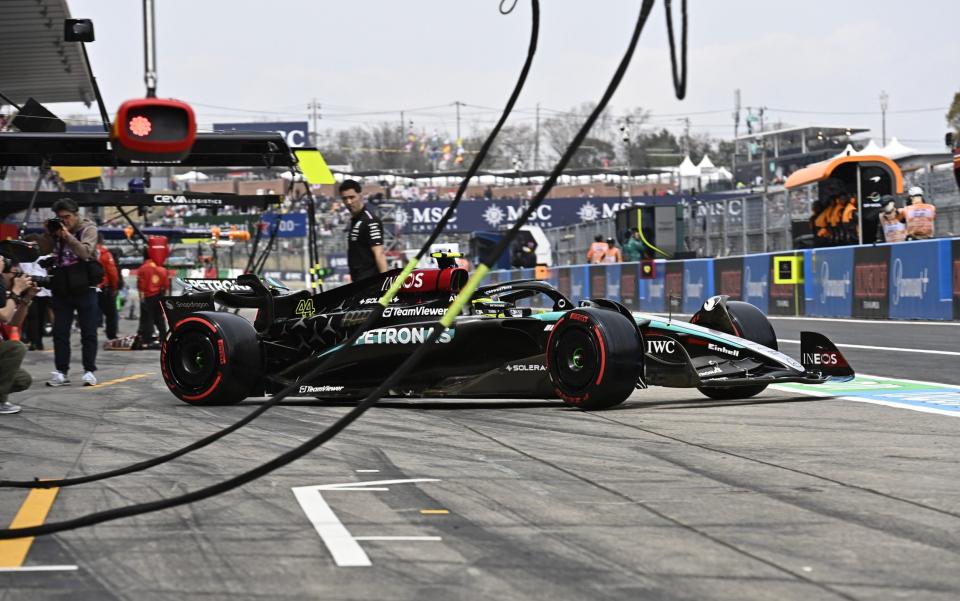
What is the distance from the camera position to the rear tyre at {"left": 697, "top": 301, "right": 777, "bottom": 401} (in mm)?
9367

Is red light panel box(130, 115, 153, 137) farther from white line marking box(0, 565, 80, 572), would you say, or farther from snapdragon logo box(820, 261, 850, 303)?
snapdragon logo box(820, 261, 850, 303)

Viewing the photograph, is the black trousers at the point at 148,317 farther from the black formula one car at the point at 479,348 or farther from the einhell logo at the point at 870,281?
the einhell logo at the point at 870,281

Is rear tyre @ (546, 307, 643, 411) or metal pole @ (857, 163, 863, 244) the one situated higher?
metal pole @ (857, 163, 863, 244)

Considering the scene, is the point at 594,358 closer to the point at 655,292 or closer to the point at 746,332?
the point at 746,332

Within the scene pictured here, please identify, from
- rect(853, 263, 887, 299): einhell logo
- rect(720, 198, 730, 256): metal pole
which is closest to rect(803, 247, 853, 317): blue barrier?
rect(853, 263, 887, 299): einhell logo

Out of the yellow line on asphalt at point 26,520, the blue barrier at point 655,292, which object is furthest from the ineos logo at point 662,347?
the blue barrier at point 655,292

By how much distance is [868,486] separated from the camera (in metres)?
5.46

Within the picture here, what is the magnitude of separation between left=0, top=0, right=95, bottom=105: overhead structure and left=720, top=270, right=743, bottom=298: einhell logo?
13.4 metres

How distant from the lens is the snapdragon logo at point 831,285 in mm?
21703

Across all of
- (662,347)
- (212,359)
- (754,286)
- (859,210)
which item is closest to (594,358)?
(662,347)

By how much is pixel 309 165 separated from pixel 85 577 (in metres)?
10.5

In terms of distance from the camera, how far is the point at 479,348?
29.5ft

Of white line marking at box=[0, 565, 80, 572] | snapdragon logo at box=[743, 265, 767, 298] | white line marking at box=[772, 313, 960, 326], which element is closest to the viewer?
white line marking at box=[0, 565, 80, 572]

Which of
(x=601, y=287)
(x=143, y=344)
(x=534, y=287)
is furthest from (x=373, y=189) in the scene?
(x=534, y=287)
